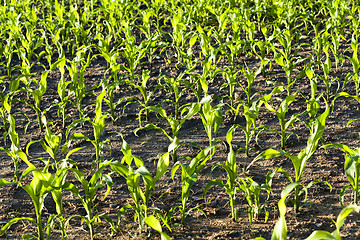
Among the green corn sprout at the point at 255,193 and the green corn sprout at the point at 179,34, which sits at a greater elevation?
the green corn sprout at the point at 179,34

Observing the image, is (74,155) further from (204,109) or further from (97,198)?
(204,109)

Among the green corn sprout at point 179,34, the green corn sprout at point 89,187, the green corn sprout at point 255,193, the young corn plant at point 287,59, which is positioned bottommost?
the green corn sprout at point 255,193

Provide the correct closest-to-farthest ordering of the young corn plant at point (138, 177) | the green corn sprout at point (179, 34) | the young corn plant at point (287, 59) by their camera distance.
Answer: the young corn plant at point (138, 177)
the young corn plant at point (287, 59)
the green corn sprout at point (179, 34)

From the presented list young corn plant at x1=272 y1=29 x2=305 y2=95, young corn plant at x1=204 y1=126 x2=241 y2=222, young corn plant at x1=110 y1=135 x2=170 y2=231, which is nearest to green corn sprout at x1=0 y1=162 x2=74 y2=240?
young corn plant at x1=110 y1=135 x2=170 y2=231

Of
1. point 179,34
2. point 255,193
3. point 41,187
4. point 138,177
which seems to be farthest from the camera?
point 179,34

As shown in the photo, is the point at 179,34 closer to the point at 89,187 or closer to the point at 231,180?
the point at 231,180

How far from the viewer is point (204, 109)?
3.70 meters

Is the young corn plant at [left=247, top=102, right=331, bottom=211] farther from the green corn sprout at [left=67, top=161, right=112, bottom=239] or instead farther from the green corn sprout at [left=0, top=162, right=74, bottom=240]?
the green corn sprout at [left=0, top=162, right=74, bottom=240]

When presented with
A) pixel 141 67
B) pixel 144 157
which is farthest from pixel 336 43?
pixel 144 157

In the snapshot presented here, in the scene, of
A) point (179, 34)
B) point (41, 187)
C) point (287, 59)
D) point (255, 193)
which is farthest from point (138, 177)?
point (179, 34)

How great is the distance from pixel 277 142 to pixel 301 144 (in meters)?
0.22

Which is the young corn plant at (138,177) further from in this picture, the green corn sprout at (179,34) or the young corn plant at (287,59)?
the green corn sprout at (179,34)

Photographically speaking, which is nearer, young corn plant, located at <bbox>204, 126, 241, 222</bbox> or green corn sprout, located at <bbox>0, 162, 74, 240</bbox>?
green corn sprout, located at <bbox>0, 162, 74, 240</bbox>

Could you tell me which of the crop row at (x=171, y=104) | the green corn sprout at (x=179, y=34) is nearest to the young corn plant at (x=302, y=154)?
the crop row at (x=171, y=104)
